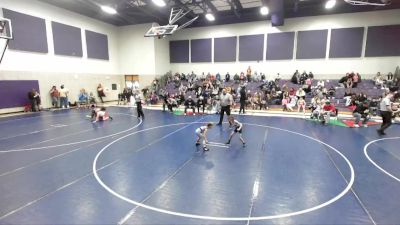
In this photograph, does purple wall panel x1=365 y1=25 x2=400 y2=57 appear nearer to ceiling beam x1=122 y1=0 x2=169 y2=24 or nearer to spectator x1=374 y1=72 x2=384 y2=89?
spectator x1=374 y1=72 x2=384 y2=89

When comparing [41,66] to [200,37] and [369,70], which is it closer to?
[200,37]

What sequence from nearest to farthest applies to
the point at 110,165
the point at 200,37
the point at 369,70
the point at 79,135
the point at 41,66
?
the point at 110,165 → the point at 79,135 → the point at 41,66 → the point at 369,70 → the point at 200,37

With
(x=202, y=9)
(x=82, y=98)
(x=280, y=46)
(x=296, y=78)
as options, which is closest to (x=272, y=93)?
(x=296, y=78)

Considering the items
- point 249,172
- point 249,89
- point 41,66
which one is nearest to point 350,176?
point 249,172

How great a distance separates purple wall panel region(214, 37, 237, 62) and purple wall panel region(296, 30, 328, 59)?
5962 mm

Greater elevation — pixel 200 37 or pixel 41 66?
pixel 200 37

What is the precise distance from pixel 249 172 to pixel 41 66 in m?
17.7

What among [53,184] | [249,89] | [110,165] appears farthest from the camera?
[249,89]

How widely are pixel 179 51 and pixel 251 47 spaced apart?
792 centimetres

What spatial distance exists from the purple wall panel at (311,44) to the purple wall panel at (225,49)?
5.96m

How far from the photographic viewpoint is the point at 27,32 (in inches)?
604

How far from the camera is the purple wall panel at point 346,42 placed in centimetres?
1847

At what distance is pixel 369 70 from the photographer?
18.6m

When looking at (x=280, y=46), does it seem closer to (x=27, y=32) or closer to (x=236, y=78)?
(x=236, y=78)
